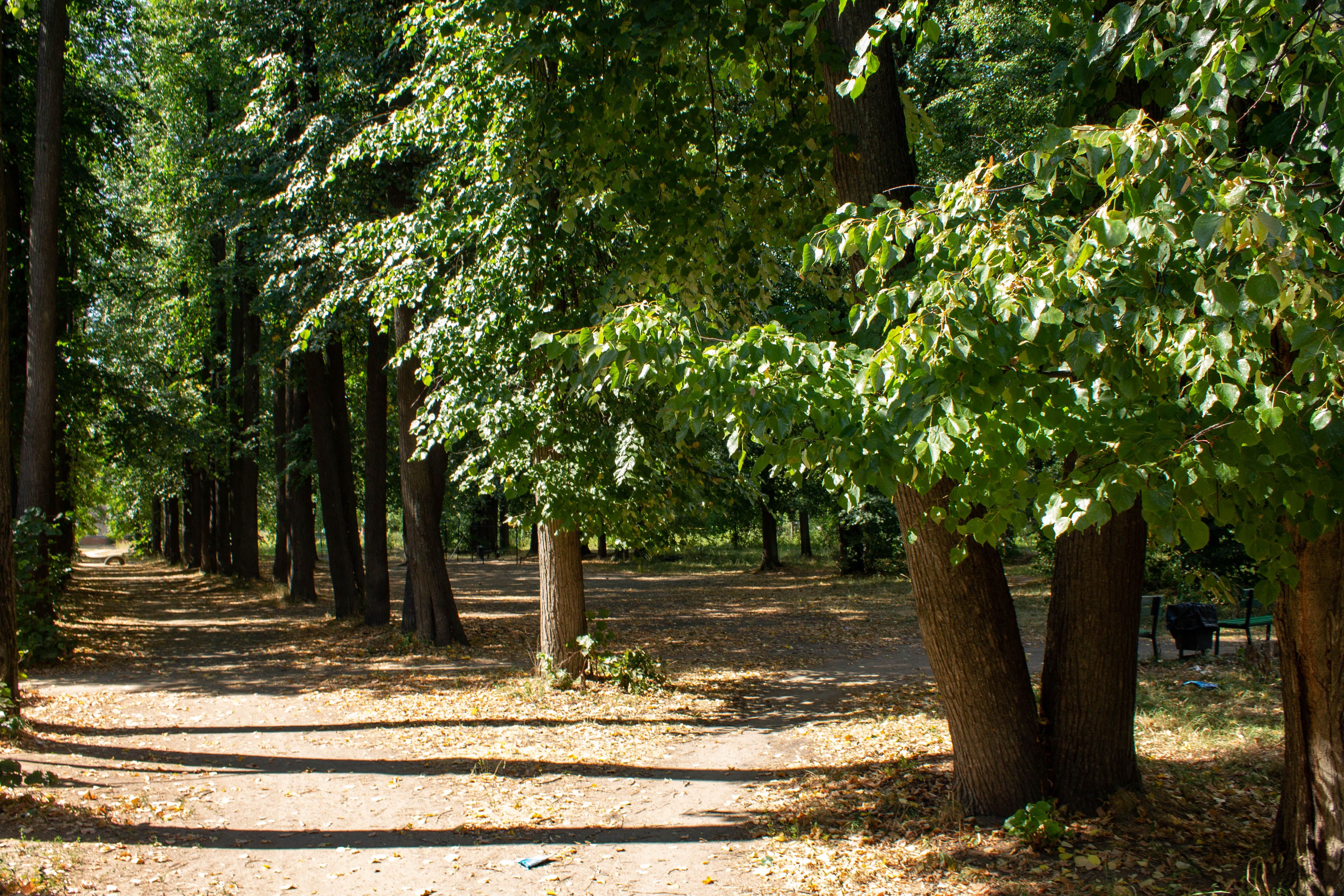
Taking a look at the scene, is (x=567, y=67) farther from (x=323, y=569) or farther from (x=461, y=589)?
(x=323, y=569)

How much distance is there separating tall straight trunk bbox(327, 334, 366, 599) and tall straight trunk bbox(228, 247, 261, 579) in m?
4.44

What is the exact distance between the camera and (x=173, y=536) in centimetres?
3791

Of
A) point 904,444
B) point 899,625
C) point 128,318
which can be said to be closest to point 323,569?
point 128,318

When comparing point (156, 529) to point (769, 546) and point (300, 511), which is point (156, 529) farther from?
point (769, 546)

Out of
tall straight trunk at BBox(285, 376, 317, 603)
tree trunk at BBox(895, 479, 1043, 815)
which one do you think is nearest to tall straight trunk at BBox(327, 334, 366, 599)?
tall straight trunk at BBox(285, 376, 317, 603)

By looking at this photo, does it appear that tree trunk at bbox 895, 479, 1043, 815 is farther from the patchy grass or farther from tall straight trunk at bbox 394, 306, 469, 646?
tall straight trunk at bbox 394, 306, 469, 646

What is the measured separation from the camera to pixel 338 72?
40.5 feet

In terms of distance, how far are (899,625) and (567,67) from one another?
12.6 m

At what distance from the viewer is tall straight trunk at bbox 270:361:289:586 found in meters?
18.4

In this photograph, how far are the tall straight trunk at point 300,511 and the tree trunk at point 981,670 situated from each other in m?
15.7

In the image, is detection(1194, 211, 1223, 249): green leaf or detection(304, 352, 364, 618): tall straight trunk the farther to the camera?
detection(304, 352, 364, 618): tall straight trunk

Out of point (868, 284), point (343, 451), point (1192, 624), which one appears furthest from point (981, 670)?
point (343, 451)

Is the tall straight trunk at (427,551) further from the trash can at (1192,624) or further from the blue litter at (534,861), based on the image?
the trash can at (1192,624)

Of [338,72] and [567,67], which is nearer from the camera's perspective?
[567,67]
